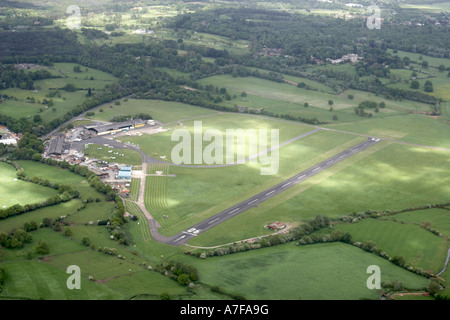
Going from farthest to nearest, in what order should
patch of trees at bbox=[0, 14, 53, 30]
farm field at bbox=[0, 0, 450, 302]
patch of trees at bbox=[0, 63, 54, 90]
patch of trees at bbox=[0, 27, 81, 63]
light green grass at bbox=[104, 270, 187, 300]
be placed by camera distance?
patch of trees at bbox=[0, 14, 53, 30] < patch of trees at bbox=[0, 27, 81, 63] < patch of trees at bbox=[0, 63, 54, 90] < farm field at bbox=[0, 0, 450, 302] < light green grass at bbox=[104, 270, 187, 300]

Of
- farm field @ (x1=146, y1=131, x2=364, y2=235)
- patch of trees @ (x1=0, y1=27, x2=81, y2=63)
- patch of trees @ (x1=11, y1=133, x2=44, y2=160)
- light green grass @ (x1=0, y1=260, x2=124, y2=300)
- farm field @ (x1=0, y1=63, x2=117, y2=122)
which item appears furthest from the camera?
patch of trees @ (x1=0, y1=27, x2=81, y2=63)

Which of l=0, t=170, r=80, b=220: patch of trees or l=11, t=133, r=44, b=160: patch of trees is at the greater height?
l=11, t=133, r=44, b=160: patch of trees

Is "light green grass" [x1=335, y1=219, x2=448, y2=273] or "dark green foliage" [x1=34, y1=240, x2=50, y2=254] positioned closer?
"dark green foliage" [x1=34, y1=240, x2=50, y2=254]

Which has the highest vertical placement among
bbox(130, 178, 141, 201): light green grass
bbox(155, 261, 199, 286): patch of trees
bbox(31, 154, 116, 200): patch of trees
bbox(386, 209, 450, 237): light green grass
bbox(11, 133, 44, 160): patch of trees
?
bbox(11, 133, 44, 160): patch of trees

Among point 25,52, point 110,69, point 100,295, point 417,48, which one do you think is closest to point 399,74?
point 417,48

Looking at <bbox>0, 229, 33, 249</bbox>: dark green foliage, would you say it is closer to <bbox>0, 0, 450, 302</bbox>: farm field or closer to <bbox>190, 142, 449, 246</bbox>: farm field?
<bbox>0, 0, 450, 302</bbox>: farm field

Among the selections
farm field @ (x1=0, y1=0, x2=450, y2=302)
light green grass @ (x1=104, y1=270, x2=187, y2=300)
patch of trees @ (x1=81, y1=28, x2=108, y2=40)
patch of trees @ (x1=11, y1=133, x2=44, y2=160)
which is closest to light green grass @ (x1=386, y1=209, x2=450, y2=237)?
farm field @ (x1=0, y1=0, x2=450, y2=302)

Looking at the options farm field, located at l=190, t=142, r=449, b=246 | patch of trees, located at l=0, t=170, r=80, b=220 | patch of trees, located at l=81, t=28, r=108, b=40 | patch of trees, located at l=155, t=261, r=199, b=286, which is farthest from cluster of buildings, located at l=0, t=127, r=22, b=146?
patch of trees, located at l=81, t=28, r=108, b=40

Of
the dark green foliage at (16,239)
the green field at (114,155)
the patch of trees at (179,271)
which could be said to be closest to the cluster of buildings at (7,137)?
the green field at (114,155)
